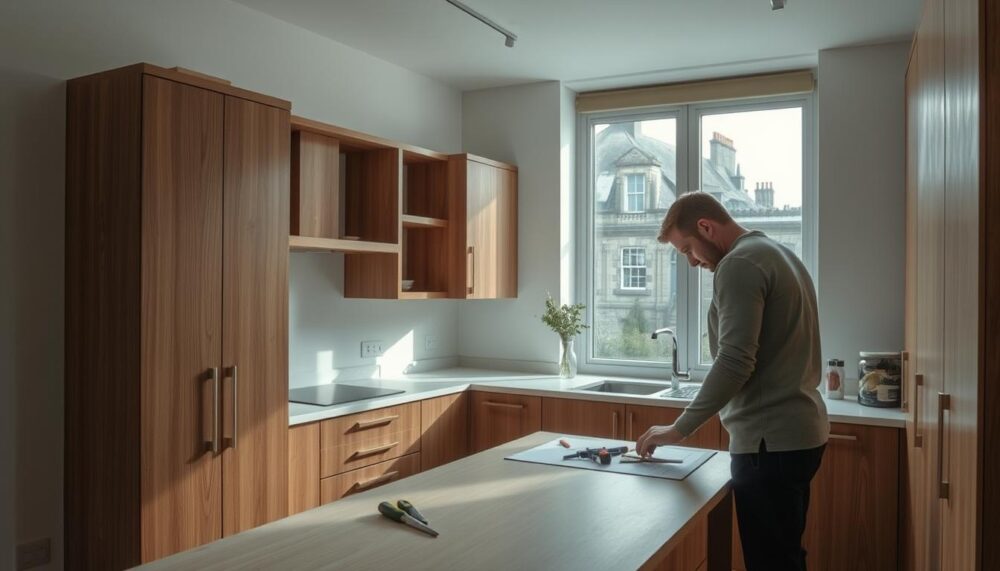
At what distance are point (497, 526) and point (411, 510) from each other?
199 millimetres

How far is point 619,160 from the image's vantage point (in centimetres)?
464

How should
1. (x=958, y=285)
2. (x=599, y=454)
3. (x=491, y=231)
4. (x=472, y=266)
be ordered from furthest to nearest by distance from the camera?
(x=491, y=231), (x=472, y=266), (x=599, y=454), (x=958, y=285)

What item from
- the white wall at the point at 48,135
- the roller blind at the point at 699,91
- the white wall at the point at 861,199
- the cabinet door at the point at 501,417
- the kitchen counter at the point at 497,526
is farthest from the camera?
the roller blind at the point at 699,91

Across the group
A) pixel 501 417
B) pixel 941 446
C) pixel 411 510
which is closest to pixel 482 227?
pixel 501 417

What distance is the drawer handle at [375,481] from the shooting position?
3.33 metres

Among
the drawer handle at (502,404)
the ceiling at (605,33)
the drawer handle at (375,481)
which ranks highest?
the ceiling at (605,33)

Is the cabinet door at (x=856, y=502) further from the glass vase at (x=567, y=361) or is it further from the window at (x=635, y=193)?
the window at (x=635, y=193)

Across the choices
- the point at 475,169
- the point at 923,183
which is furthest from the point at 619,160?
the point at 923,183

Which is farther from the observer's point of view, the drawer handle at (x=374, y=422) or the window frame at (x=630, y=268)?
the window frame at (x=630, y=268)

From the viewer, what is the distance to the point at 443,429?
387 cm

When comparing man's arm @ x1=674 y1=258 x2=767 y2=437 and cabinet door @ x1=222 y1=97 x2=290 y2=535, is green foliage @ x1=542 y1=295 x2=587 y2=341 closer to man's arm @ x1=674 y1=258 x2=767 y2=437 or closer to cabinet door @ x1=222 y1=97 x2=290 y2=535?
cabinet door @ x1=222 y1=97 x2=290 y2=535

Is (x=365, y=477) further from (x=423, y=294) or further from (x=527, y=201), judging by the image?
(x=527, y=201)

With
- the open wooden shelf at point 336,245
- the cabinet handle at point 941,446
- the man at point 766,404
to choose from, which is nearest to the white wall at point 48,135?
the open wooden shelf at point 336,245

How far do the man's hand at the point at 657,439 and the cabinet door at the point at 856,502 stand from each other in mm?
1365
